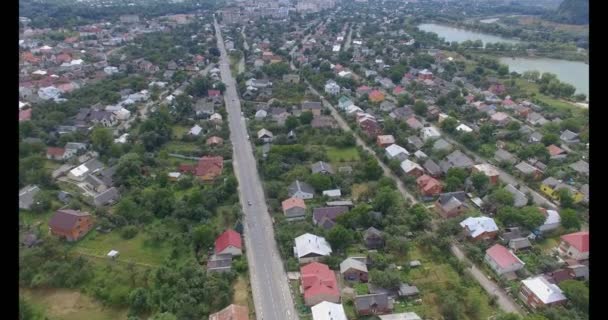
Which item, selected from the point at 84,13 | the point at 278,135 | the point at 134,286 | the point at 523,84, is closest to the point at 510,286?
the point at 134,286

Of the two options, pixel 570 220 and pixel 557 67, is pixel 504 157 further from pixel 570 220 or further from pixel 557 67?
pixel 557 67

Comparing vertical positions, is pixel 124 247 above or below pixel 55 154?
below

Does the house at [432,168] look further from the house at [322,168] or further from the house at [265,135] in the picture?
the house at [265,135]

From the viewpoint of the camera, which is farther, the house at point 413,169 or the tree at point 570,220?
the house at point 413,169

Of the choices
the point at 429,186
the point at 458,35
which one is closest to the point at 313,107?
the point at 429,186

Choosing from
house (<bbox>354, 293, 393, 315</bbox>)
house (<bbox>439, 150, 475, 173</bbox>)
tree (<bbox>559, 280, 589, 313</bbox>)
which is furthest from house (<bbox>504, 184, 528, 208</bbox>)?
house (<bbox>354, 293, 393, 315</bbox>)

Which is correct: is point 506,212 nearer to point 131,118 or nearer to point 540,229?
point 540,229

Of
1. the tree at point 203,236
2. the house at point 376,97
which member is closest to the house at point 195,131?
the tree at point 203,236
